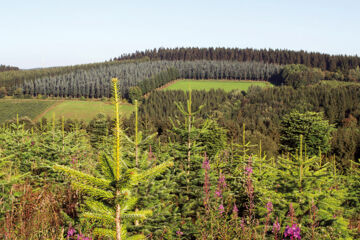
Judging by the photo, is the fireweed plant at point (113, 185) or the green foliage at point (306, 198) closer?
the fireweed plant at point (113, 185)

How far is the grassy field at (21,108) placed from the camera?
89794mm

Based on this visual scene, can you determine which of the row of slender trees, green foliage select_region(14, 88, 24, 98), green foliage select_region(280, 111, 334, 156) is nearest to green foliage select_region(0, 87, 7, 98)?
green foliage select_region(14, 88, 24, 98)

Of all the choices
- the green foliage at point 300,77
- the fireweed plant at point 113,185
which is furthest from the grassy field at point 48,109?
the green foliage at point 300,77

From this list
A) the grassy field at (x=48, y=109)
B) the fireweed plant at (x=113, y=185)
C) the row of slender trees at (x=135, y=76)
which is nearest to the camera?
the fireweed plant at (x=113, y=185)

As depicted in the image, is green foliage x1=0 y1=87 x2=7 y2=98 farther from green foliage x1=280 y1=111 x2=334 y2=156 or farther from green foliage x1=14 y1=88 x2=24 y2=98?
green foliage x1=280 y1=111 x2=334 y2=156

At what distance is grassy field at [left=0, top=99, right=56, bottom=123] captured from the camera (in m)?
89.8

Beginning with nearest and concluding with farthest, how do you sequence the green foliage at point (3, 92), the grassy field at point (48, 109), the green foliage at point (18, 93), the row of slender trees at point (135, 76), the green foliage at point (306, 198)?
the green foliage at point (306, 198) < the grassy field at point (48, 109) < the green foliage at point (3, 92) < the green foliage at point (18, 93) < the row of slender trees at point (135, 76)

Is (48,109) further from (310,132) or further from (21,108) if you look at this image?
(310,132)

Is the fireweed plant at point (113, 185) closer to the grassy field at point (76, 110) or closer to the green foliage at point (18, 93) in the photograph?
the grassy field at point (76, 110)

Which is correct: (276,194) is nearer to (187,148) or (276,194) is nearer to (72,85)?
(187,148)

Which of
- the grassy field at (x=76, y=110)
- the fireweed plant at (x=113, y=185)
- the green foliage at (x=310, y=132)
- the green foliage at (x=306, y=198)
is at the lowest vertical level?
the grassy field at (x=76, y=110)

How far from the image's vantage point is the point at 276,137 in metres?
57.7

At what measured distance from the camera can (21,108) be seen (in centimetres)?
9756

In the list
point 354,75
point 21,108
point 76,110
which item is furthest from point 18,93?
point 354,75
